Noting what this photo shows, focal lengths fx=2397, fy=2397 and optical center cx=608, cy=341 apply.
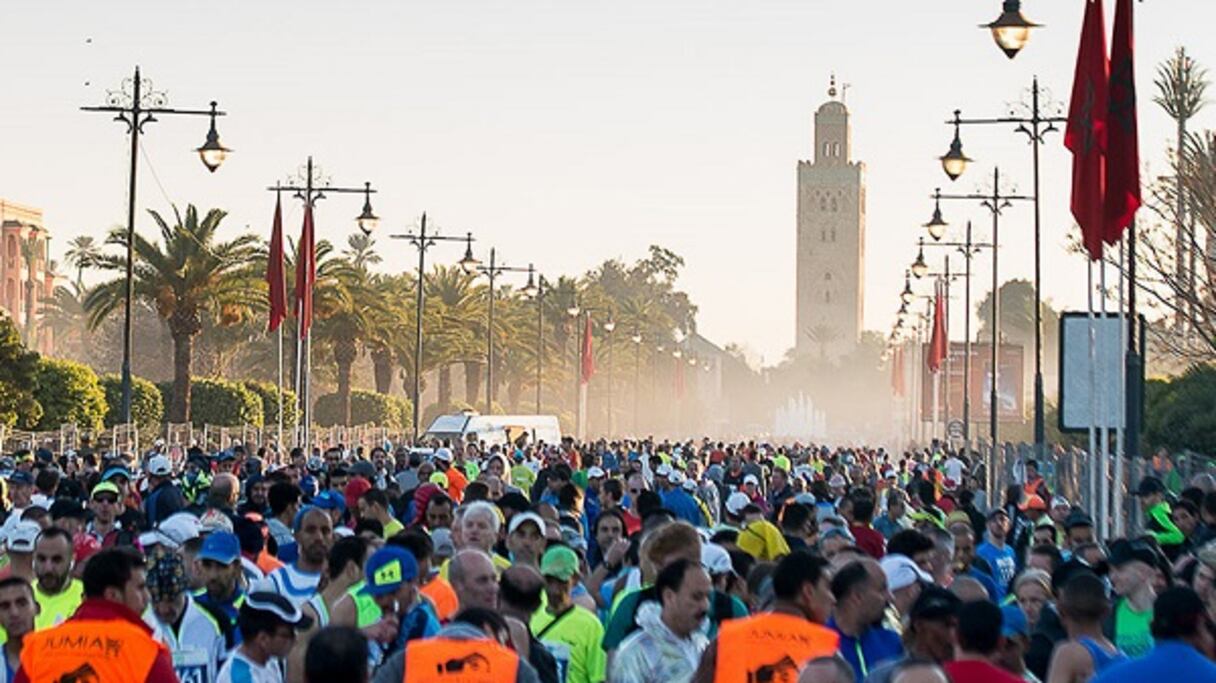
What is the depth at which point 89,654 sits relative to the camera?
8219 mm

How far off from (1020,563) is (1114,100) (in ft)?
15.2

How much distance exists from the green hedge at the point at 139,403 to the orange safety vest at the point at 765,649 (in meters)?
48.9

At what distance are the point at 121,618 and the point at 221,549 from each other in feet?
7.05

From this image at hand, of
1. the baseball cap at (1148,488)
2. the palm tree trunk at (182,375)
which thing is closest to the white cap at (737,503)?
the baseball cap at (1148,488)

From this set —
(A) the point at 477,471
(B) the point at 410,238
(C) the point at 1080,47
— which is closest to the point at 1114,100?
(C) the point at 1080,47

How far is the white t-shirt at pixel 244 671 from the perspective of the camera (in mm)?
9016

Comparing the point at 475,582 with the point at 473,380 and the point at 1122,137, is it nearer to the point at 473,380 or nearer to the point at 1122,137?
the point at 1122,137

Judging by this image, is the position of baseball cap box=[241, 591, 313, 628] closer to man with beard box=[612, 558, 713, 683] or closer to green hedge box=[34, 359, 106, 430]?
man with beard box=[612, 558, 713, 683]

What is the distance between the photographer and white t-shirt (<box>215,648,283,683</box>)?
9016 mm

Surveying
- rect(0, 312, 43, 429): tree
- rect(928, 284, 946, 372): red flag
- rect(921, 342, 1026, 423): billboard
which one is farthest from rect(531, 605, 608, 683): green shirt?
rect(928, 284, 946, 372): red flag

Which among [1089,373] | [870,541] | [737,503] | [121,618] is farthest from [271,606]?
[1089,373]

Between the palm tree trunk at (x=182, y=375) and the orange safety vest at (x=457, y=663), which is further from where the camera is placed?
the palm tree trunk at (x=182, y=375)

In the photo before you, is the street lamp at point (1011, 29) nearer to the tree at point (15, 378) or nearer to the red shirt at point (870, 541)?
the red shirt at point (870, 541)

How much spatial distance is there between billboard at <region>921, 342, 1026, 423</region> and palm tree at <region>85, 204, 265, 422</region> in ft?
61.8
